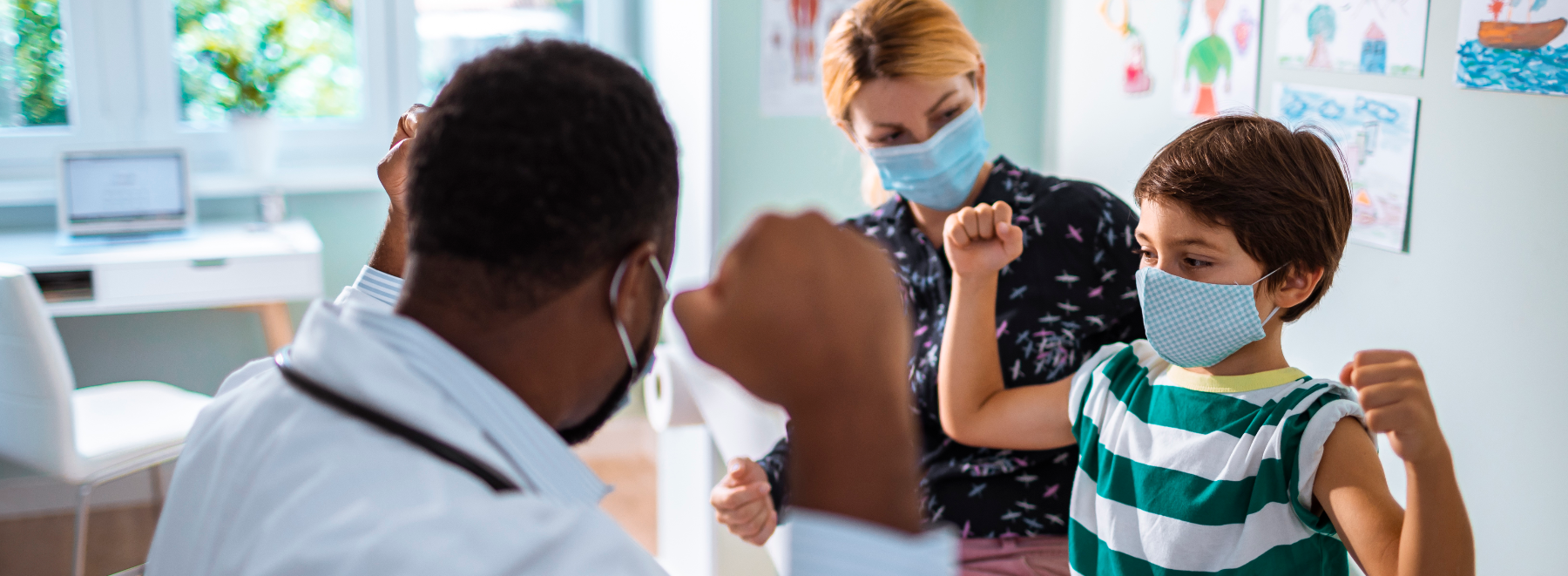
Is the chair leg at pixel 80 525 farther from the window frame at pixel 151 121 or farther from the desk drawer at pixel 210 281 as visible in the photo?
the window frame at pixel 151 121

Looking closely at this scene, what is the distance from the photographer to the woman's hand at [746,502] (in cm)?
117

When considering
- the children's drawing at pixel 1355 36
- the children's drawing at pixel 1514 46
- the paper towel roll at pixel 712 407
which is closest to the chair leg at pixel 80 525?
the paper towel roll at pixel 712 407

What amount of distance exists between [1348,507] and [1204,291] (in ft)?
0.73

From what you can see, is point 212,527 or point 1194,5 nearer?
point 212,527

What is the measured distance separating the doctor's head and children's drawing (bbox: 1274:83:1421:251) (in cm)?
118

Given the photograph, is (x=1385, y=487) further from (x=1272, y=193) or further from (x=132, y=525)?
(x=132, y=525)

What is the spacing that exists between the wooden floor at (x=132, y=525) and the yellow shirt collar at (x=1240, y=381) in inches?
67.4

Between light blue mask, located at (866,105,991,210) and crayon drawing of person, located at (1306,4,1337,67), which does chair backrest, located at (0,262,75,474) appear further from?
crayon drawing of person, located at (1306,4,1337,67)

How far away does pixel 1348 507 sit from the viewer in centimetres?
88

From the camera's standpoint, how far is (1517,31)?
129 cm

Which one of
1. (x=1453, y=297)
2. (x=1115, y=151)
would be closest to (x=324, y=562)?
(x=1453, y=297)

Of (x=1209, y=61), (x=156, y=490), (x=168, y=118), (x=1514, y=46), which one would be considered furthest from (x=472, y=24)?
(x=1514, y=46)

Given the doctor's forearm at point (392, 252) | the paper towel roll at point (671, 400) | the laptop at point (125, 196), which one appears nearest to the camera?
the doctor's forearm at point (392, 252)

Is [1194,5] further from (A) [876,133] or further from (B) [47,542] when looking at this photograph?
(B) [47,542]
